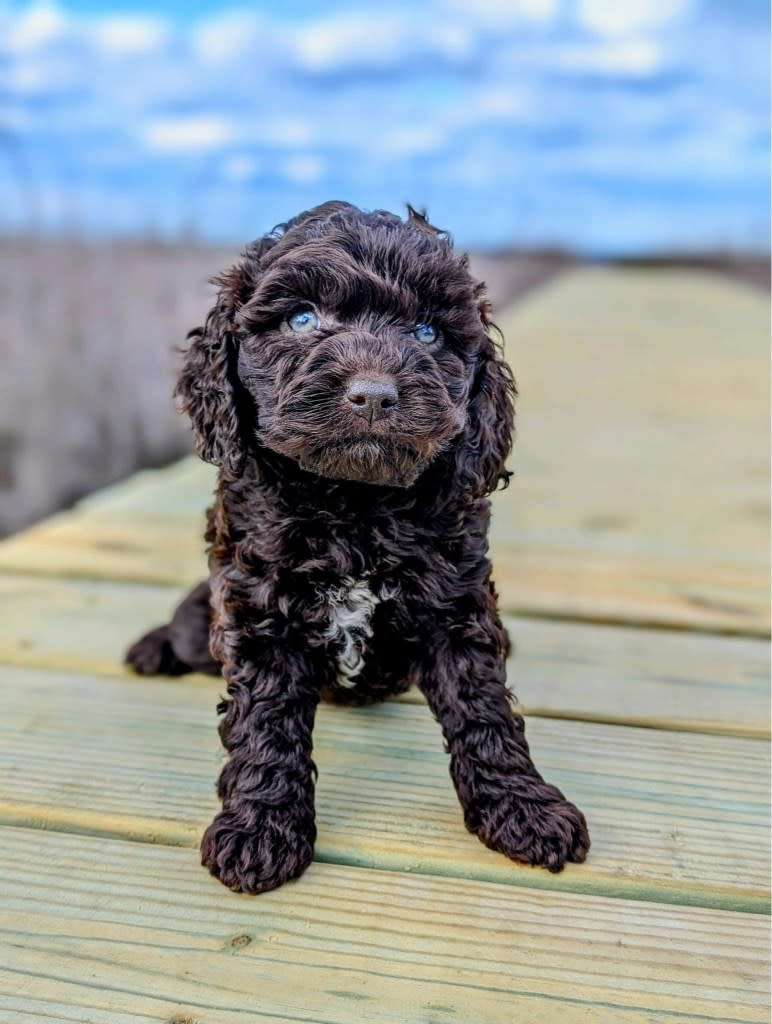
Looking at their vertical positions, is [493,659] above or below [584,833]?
above

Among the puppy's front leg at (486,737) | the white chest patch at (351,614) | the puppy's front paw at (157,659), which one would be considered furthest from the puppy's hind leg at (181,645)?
the puppy's front leg at (486,737)

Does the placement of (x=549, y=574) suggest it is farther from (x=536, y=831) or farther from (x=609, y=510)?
(x=536, y=831)

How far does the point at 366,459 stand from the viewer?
181cm

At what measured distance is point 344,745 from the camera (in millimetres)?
2404

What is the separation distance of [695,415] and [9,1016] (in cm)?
Answer: 624

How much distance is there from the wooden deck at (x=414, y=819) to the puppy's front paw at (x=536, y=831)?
0.03m

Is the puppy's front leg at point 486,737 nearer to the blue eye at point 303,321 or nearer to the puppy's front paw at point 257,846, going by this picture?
the puppy's front paw at point 257,846

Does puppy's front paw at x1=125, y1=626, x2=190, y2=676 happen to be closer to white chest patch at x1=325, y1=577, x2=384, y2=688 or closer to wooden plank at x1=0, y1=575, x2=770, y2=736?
wooden plank at x1=0, y1=575, x2=770, y2=736

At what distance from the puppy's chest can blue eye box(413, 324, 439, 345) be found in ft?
1.61

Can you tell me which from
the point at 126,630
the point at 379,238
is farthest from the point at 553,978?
the point at 126,630

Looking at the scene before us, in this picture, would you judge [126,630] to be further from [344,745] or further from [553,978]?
[553,978]

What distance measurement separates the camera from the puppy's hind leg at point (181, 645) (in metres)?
2.67

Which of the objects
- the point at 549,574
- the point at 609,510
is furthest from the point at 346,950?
the point at 609,510

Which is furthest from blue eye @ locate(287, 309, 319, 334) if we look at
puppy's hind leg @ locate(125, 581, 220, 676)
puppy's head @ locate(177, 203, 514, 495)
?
puppy's hind leg @ locate(125, 581, 220, 676)
